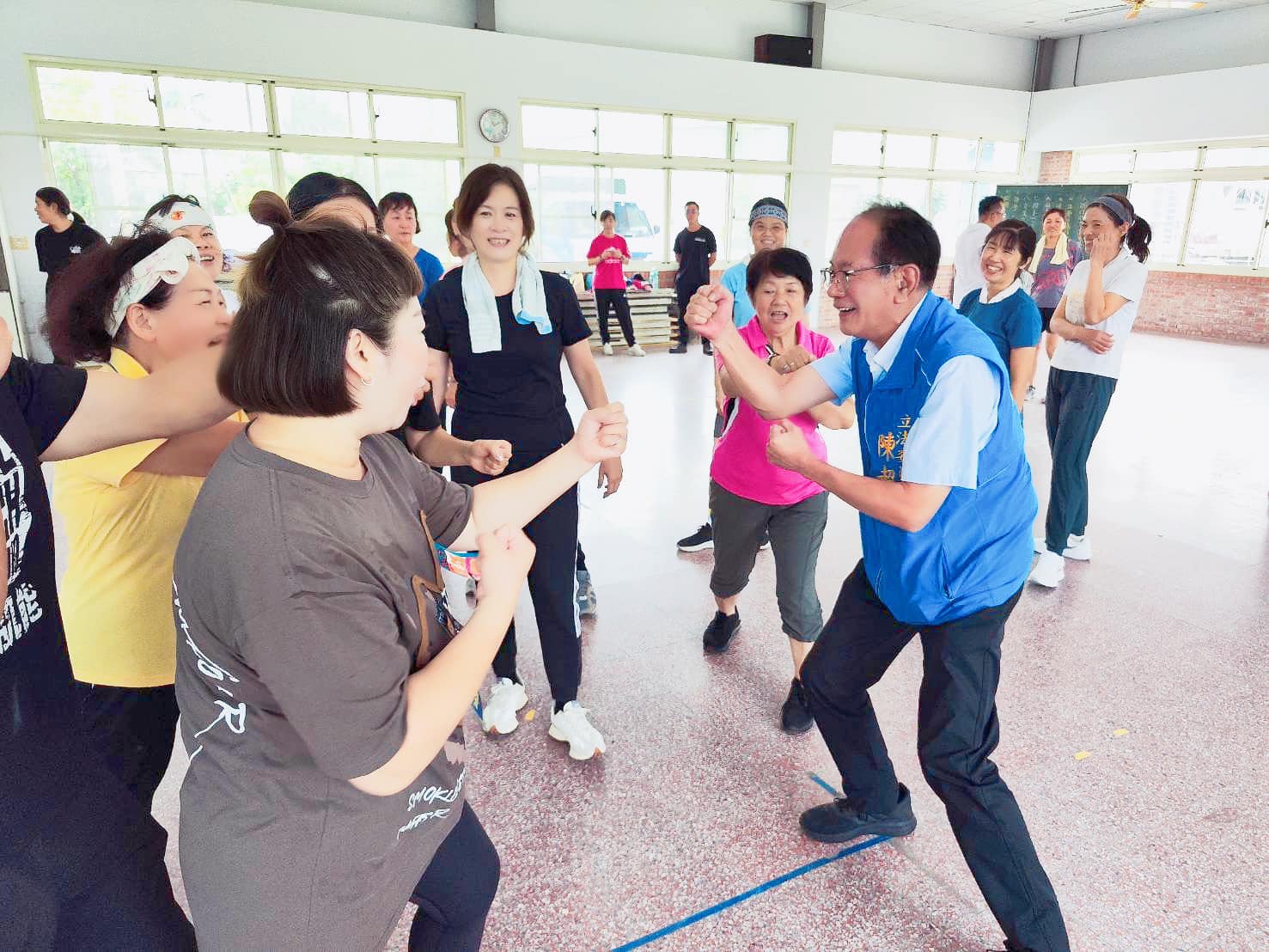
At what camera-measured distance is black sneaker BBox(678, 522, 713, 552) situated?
3.90 m

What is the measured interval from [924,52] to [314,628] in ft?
47.4

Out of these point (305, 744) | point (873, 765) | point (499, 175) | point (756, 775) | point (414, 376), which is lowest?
point (756, 775)

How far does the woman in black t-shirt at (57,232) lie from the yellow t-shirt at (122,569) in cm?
667

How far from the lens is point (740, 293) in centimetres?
373

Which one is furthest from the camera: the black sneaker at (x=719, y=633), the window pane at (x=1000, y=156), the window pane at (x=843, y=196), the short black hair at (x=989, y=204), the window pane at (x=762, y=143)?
the window pane at (x=1000, y=156)

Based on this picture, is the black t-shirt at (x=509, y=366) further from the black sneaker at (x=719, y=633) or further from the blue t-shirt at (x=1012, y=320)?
the blue t-shirt at (x=1012, y=320)

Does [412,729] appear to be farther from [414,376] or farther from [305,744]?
[414,376]

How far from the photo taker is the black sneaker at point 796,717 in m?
2.47

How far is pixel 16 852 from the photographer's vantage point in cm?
87

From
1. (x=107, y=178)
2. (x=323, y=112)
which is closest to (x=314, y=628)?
(x=107, y=178)

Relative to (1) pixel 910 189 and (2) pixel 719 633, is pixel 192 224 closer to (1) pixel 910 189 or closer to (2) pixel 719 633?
(2) pixel 719 633

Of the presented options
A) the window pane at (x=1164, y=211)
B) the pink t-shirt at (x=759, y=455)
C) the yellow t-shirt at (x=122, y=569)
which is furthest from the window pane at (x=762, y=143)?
the yellow t-shirt at (x=122, y=569)

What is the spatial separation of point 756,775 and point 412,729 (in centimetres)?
161

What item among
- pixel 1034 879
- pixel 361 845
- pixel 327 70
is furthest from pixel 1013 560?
pixel 327 70
